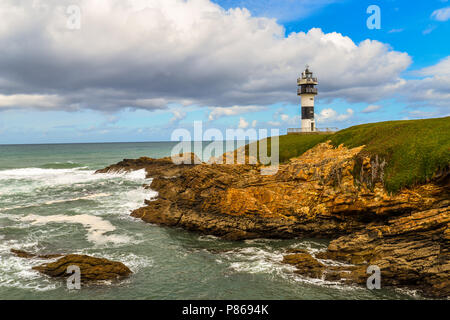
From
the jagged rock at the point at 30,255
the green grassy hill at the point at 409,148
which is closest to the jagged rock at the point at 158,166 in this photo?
the green grassy hill at the point at 409,148

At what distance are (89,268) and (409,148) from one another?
25355mm

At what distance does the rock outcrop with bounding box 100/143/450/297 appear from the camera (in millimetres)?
17189

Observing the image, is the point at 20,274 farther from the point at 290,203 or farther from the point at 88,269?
the point at 290,203

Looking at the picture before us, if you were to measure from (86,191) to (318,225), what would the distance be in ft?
111

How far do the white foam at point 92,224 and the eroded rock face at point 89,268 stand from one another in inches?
211

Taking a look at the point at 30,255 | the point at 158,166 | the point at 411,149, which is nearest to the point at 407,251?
the point at 411,149

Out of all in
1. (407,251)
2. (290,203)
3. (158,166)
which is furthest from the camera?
(158,166)

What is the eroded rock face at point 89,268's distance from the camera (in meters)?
16.8

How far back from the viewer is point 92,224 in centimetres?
2745

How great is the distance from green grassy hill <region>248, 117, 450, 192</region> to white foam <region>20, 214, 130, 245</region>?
22081 mm

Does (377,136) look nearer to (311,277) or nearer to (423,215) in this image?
(423,215)

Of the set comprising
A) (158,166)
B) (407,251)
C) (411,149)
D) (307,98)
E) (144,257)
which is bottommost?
(144,257)
